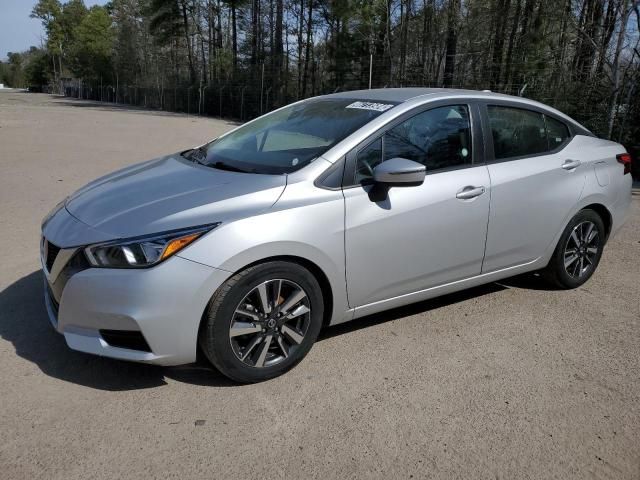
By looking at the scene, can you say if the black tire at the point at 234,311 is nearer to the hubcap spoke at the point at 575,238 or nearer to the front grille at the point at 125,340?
the front grille at the point at 125,340

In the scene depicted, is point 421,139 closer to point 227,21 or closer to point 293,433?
point 293,433

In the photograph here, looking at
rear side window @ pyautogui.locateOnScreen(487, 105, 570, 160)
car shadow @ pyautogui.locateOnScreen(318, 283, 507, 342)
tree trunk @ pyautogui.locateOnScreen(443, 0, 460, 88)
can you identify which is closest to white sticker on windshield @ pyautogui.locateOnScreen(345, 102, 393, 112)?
rear side window @ pyautogui.locateOnScreen(487, 105, 570, 160)

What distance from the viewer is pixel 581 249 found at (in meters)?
4.50

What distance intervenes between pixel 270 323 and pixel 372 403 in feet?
2.29

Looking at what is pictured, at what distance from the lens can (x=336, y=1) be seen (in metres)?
26.7

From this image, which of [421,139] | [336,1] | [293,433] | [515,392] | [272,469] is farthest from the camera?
[336,1]

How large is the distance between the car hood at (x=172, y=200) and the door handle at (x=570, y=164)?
92.2 inches

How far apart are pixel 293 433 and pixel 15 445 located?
1.28 metres

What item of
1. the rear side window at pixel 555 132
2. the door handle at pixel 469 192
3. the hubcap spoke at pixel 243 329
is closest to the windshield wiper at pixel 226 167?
the hubcap spoke at pixel 243 329

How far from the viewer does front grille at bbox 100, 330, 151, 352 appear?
2.79 m

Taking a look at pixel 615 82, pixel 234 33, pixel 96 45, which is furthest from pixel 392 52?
pixel 96 45

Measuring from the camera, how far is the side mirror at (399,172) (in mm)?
3150

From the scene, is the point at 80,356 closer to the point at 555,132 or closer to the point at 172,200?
the point at 172,200

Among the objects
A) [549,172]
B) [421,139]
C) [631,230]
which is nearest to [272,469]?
[421,139]
